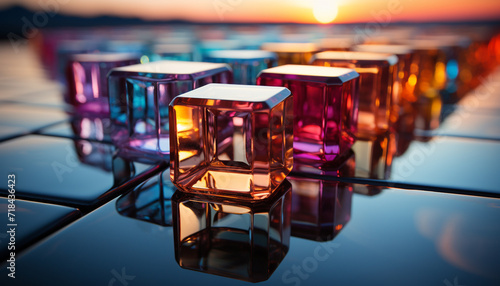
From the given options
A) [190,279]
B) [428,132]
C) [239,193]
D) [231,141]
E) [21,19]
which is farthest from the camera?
[21,19]

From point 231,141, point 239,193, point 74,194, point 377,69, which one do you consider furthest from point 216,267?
point 377,69

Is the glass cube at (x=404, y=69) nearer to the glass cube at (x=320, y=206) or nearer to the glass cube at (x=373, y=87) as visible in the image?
the glass cube at (x=373, y=87)

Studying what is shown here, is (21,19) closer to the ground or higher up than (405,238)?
higher up

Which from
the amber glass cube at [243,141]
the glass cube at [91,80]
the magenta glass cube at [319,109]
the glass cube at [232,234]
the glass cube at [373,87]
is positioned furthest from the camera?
the glass cube at [91,80]

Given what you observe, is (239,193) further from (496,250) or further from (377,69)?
(377,69)

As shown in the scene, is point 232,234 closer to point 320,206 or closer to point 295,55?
point 320,206

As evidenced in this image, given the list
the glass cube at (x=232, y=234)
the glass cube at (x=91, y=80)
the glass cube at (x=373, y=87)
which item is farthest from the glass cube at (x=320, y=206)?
the glass cube at (x=91, y=80)

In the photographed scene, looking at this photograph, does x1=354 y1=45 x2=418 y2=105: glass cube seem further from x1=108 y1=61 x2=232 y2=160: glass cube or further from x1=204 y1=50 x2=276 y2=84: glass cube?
x1=108 y1=61 x2=232 y2=160: glass cube
